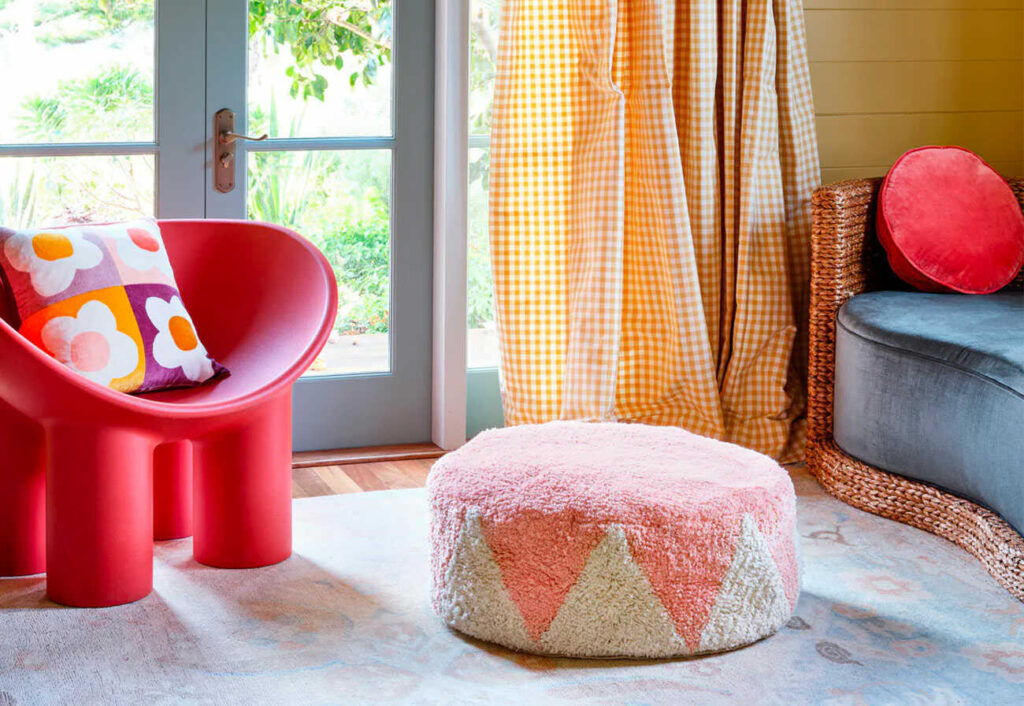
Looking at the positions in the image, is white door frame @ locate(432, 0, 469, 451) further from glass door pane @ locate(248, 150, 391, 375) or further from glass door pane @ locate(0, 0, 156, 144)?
glass door pane @ locate(0, 0, 156, 144)

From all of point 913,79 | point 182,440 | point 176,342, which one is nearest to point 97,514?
point 182,440

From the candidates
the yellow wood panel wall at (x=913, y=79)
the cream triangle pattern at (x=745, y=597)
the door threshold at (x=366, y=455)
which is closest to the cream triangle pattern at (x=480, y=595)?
the cream triangle pattern at (x=745, y=597)

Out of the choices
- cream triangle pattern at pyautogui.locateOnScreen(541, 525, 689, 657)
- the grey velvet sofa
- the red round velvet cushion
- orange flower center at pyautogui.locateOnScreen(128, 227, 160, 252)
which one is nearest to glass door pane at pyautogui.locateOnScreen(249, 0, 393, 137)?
orange flower center at pyautogui.locateOnScreen(128, 227, 160, 252)

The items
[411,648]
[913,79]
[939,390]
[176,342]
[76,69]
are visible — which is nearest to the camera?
[411,648]

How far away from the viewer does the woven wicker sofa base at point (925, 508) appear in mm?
2225

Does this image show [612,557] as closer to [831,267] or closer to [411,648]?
[411,648]

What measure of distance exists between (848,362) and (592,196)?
0.74 meters

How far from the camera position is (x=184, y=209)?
2852mm

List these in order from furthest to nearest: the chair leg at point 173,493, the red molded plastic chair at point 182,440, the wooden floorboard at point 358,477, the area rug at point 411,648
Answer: the wooden floorboard at point 358,477 < the chair leg at point 173,493 < the red molded plastic chair at point 182,440 < the area rug at point 411,648

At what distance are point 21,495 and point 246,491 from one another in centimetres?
41

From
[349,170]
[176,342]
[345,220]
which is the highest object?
[349,170]

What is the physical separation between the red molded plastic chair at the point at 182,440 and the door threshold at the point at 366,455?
21.6 inches

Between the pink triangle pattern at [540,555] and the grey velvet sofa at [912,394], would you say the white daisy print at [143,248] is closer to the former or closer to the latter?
the pink triangle pattern at [540,555]

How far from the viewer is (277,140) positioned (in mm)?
2916
